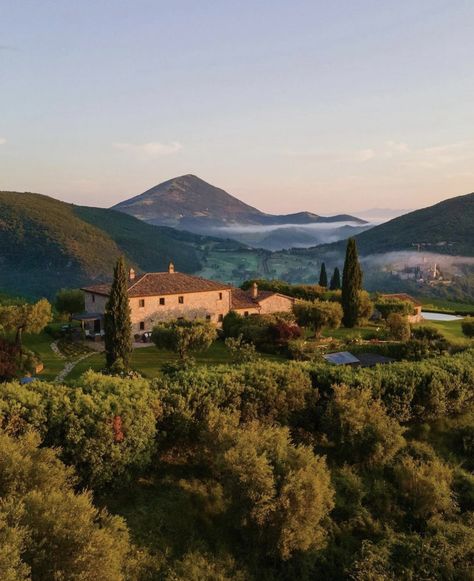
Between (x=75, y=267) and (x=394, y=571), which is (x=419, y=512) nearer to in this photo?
(x=394, y=571)

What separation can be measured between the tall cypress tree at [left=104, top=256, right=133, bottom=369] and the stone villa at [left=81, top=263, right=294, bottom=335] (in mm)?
14373

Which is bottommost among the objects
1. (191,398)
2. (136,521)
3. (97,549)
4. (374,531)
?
(374,531)

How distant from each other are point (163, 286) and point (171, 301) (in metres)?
2.07

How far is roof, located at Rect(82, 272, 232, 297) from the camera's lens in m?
54.8

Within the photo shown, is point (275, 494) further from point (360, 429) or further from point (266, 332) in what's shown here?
point (266, 332)

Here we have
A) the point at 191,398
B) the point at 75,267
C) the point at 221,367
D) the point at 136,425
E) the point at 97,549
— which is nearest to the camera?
the point at 97,549

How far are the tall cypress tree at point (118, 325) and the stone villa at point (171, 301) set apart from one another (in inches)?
566

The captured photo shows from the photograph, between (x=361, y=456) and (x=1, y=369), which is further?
(x=1, y=369)

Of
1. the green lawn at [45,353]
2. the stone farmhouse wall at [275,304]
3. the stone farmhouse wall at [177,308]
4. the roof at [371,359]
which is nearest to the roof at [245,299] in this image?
the stone farmhouse wall at [275,304]

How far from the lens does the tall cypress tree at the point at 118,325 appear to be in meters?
37.5

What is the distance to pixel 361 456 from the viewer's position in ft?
82.5

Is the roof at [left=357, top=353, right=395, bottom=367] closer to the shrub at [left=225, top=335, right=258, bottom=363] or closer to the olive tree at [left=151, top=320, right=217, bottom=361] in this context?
the shrub at [left=225, top=335, right=258, bottom=363]

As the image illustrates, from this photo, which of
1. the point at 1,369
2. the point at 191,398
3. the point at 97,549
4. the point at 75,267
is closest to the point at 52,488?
the point at 97,549

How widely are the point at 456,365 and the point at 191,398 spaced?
58.7ft
